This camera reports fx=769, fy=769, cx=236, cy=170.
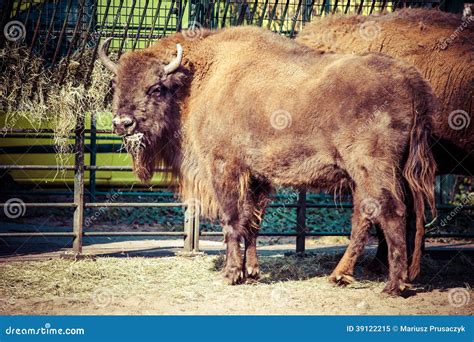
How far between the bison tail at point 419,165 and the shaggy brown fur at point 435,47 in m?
0.72

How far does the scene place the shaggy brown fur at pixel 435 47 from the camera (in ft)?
27.6

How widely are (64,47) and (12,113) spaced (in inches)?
74.3

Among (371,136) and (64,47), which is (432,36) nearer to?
(371,136)

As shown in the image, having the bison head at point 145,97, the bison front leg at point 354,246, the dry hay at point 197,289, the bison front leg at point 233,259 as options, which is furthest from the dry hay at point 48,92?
the bison front leg at point 354,246

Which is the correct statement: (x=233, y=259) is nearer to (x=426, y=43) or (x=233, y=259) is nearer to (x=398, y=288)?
(x=398, y=288)

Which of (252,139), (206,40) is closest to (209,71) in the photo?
(206,40)

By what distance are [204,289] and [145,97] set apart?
2.13 metres

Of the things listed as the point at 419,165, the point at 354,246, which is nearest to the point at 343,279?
the point at 354,246

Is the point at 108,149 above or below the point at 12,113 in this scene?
below

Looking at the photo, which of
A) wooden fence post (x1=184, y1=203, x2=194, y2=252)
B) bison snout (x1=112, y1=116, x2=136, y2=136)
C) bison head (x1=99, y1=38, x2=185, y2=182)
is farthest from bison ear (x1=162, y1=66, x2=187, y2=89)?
wooden fence post (x1=184, y1=203, x2=194, y2=252)

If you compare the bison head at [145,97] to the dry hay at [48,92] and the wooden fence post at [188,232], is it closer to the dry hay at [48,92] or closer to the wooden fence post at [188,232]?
the dry hay at [48,92]

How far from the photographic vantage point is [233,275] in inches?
311

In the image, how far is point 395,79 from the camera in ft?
24.3

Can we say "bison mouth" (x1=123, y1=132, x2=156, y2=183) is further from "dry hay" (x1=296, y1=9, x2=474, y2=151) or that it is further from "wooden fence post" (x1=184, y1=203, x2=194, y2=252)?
"dry hay" (x1=296, y1=9, x2=474, y2=151)
